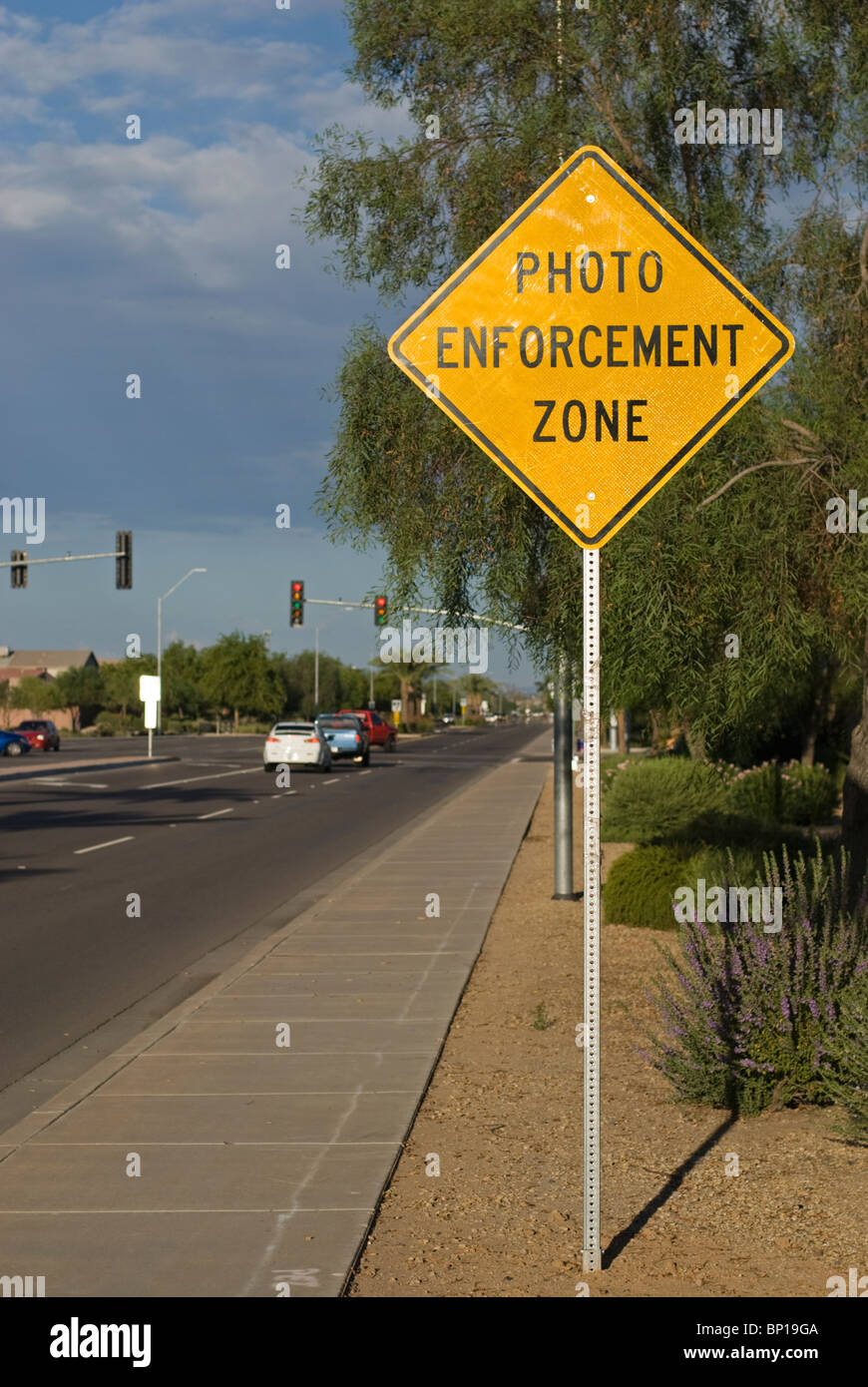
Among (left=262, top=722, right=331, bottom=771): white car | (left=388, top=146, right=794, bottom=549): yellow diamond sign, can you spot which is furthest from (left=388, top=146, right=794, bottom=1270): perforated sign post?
(left=262, top=722, right=331, bottom=771): white car

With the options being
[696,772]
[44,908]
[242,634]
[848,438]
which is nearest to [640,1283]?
[848,438]

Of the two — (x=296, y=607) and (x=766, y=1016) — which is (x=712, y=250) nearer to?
(x=766, y=1016)

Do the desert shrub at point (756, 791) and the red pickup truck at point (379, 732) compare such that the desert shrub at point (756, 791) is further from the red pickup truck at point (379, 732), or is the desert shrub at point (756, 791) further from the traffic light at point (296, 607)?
the red pickup truck at point (379, 732)

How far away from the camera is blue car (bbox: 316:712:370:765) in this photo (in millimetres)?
52344

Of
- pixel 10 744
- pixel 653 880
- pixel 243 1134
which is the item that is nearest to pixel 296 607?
pixel 10 744

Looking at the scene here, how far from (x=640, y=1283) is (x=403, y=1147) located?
185 cm

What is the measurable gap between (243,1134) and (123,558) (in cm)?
4239

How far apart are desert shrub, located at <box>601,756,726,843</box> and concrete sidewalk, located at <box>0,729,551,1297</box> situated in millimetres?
9221

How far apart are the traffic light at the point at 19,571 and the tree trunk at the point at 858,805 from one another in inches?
1563

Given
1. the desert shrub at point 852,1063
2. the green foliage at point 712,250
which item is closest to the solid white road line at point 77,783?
the green foliage at point 712,250

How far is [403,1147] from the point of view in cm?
675

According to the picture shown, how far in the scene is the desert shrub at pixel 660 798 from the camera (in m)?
21.6

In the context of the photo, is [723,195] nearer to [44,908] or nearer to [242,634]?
[44,908]

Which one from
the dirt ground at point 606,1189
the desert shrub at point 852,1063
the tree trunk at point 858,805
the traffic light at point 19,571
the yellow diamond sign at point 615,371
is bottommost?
the dirt ground at point 606,1189
